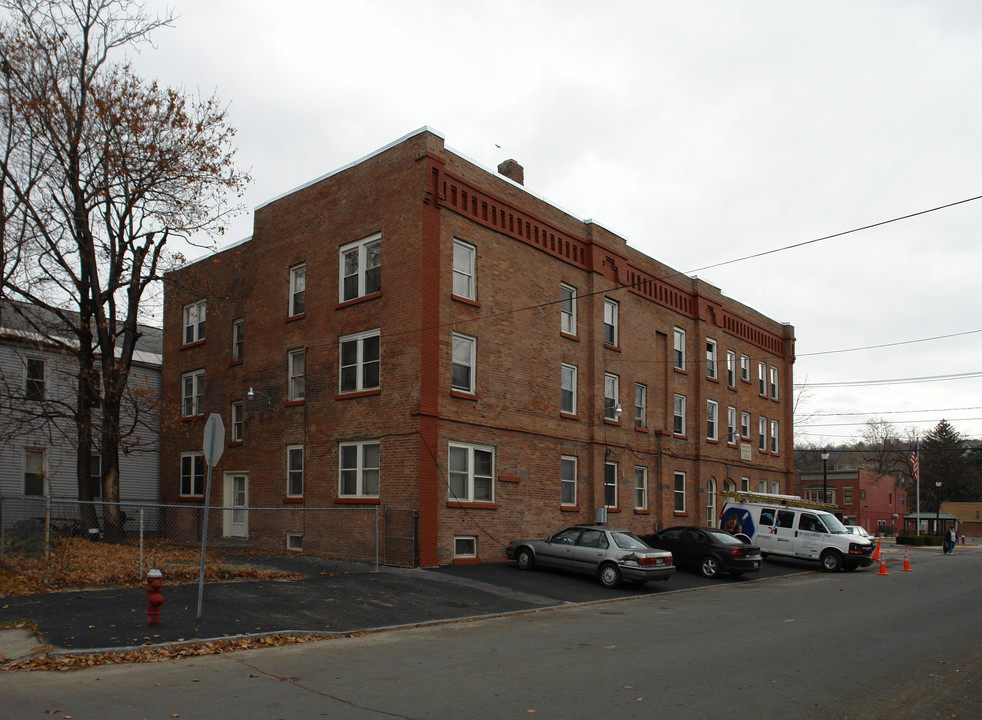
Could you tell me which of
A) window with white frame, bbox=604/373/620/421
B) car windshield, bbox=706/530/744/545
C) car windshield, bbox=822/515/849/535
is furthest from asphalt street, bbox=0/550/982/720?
window with white frame, bbox=604/373/620/421

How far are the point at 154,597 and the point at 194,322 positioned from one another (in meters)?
21.2

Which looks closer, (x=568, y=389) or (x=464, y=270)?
(x=464, y=270)

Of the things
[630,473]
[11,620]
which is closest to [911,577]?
[630,473]

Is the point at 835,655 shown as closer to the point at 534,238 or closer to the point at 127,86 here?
the point at 534,238

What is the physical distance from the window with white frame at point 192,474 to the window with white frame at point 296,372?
654cm

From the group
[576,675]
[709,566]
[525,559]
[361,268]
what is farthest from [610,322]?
[576,675]

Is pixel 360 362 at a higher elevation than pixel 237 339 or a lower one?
lower

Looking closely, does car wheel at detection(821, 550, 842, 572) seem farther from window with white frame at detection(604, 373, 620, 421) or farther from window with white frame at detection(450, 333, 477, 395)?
window with white frame at detection(450, 333, 477, 395)

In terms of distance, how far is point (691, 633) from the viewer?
13062 mm

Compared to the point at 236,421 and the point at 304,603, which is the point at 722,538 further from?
the point at 236,421

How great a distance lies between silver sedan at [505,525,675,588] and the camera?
19562 millimetres

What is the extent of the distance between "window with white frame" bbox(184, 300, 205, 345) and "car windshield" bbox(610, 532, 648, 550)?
18.0m

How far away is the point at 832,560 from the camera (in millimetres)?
28109

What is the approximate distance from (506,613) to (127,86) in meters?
17.7
